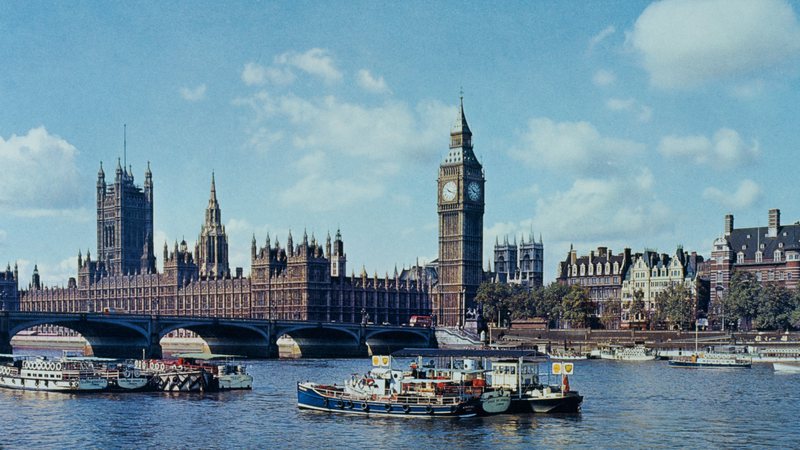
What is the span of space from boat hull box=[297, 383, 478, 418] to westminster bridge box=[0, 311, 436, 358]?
2392 inches

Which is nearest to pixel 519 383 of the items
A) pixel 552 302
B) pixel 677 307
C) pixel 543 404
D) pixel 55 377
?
pixel 543 404

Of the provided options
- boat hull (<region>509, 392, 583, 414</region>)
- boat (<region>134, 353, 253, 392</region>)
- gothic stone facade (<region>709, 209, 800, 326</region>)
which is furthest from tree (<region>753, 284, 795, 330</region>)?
boat hull (<region>509, 392, 583, 414</region>)

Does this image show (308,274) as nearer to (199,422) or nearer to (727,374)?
(727,374)

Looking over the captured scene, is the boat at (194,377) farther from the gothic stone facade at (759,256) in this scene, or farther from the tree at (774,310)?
the gothic stone facade at (759,256)

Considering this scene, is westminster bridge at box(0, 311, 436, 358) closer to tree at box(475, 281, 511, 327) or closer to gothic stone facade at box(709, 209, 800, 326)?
tree at box(475, 281, 511, 327)

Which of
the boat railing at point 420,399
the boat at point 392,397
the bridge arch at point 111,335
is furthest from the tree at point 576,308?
the boat railing at point 420,399

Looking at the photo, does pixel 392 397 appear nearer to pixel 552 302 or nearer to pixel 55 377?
pixel 55 377

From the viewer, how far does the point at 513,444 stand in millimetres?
62781

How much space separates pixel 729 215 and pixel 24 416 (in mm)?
125007

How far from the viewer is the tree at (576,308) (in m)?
178

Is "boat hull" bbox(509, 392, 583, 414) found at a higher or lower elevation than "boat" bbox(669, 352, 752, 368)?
higher

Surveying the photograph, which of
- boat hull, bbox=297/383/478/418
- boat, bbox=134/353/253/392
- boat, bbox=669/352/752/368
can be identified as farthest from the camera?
boat, bbox=669/352/752/368

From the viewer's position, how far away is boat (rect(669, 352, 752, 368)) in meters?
130

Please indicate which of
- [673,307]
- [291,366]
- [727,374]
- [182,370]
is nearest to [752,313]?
[673,307]
